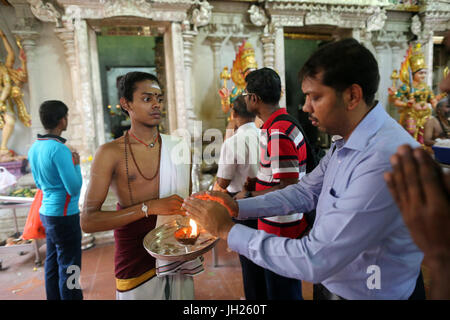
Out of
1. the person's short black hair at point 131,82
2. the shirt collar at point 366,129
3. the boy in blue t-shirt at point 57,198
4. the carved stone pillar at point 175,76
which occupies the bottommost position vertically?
the boy in blue t-shirt at point 57,198

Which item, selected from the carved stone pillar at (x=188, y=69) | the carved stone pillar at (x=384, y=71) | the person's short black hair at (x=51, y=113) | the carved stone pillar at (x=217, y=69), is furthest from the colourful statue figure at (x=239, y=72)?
the carved stone pillar at (x=384, y=71)

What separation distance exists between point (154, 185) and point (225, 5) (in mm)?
5270

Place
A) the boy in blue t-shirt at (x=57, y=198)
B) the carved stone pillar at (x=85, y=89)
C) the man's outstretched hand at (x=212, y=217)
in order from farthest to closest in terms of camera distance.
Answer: the carved stone pillar at (x=85, y=89), the boy in blue t-shirt at (x=57, y=198), the man's outstretched hand at (x=212, y=217)

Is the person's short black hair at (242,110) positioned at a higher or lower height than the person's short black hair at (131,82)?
lower

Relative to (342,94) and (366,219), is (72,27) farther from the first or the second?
(366,219)

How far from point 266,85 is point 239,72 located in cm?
344

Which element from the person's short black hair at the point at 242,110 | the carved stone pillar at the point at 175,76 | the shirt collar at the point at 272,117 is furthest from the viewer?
the carved stone pillar at the point at 175,76

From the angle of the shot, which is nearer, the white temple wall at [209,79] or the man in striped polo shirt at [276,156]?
the man in striped polo shirt at [276,156]

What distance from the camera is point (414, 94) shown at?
20.6ft

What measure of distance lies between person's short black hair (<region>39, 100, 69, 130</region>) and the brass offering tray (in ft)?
5.68

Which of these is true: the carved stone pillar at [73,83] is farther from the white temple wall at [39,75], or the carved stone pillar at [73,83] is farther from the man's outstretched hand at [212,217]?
the man's outstretched hand at [212,217]

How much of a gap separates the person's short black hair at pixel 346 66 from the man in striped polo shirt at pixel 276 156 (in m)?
0.95

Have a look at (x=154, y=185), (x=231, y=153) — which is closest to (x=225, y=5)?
(x=231, y=153)

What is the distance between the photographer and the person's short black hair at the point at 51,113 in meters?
2.52
